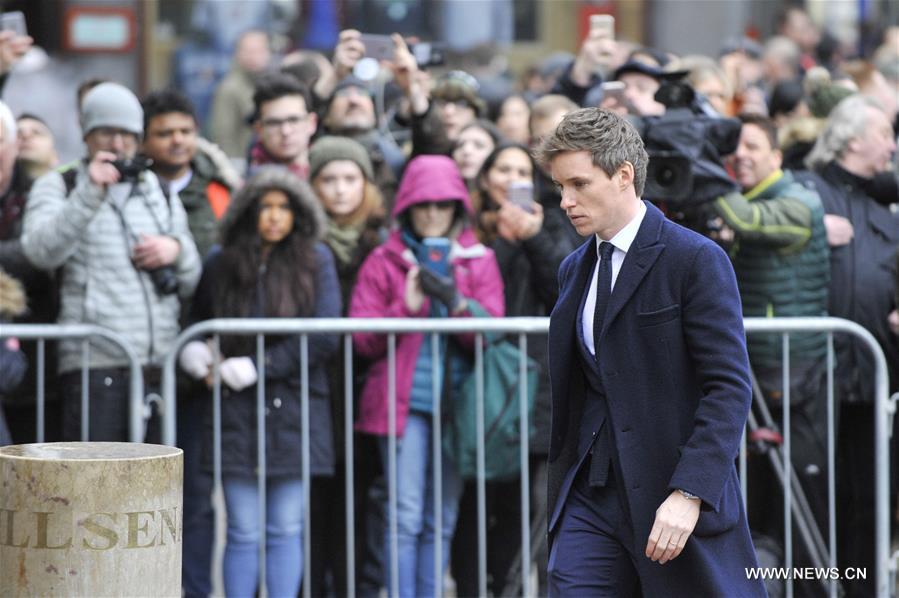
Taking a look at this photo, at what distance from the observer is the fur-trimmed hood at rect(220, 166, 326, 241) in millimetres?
7125

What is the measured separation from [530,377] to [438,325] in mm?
492

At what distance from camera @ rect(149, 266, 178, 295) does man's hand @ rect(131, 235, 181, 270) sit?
2 cm

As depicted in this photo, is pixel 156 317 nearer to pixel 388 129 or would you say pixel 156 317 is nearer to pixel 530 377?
pixel 530 377

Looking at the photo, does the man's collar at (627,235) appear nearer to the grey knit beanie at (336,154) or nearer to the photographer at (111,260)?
the photographer at (111,260)

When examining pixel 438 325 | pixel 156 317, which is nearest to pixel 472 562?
pixel 438 325

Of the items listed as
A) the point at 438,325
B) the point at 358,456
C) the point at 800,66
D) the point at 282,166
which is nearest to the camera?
the point at 438,325

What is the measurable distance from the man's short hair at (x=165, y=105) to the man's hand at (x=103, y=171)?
969 mm

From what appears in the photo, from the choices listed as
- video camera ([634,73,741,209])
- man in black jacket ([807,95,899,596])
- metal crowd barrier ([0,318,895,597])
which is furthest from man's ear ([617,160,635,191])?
man in black jacket ([807,95,899,596])

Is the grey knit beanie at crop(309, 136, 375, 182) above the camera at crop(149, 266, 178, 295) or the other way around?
above

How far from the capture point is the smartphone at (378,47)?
328 inches

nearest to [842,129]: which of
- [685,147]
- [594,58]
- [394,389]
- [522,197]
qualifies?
[685,147]

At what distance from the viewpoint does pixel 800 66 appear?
1327cm

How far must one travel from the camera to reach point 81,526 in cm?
440

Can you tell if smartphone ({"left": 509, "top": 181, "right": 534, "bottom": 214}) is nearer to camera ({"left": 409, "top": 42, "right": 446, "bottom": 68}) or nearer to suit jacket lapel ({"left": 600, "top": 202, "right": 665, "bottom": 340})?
camera ({"left": 409, "top": 42, "right": 446, "bottom": 68})
